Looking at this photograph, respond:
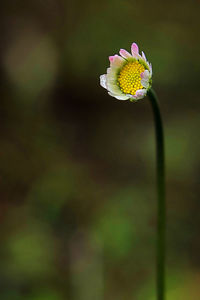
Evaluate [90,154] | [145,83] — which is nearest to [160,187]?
[145,83]

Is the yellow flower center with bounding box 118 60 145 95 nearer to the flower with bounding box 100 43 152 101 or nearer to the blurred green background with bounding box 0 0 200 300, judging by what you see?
the flower with bounding box 100 43 152 101

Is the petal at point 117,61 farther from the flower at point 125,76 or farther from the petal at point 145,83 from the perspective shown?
the petal at point 145,83

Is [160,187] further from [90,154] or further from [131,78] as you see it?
[90,154]

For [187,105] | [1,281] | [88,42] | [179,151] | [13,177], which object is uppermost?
[88,42]

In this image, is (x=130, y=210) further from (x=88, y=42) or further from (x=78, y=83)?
(x=88, y=42)

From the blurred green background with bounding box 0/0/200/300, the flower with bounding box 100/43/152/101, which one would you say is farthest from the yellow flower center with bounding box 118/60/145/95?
the blurred green background with bounding box 0/0/200/300

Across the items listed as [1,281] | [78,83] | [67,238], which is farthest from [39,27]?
[1,281]
